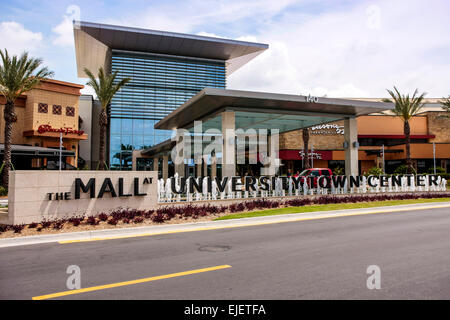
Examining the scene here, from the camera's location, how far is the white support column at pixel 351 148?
81.4ft

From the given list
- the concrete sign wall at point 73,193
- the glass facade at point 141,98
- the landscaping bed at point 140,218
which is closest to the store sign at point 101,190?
the concrete sign wall at point 73,193

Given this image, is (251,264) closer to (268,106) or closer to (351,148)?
(268,106)

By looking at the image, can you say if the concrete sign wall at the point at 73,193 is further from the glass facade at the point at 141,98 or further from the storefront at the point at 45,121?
the glass facade at the point at 141,98

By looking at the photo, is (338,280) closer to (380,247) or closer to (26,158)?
(380,247)

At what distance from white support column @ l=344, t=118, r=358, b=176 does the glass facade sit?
30993 mm

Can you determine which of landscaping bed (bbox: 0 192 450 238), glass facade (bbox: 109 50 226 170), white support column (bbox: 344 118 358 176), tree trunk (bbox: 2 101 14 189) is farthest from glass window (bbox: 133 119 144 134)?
landscaping bed (bbox: 0 192 450 238)

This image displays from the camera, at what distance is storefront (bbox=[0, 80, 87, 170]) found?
37.9 m

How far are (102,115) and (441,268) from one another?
31.2m

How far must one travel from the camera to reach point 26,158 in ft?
123

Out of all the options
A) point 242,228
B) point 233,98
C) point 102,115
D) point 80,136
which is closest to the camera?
point 242,228

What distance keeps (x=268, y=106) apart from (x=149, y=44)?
31861 mm

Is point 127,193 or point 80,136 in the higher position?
point 80,136

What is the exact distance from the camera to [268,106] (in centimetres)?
2244
